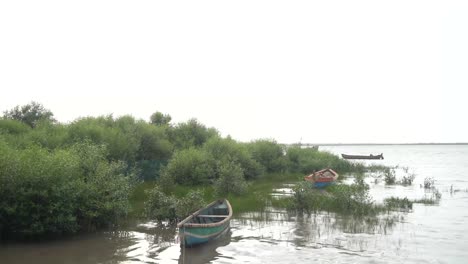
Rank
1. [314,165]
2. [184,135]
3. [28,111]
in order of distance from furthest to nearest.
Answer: [314,165] < [28,111] < [184,135]

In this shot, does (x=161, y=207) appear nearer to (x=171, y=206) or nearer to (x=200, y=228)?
(x=171, y=206)

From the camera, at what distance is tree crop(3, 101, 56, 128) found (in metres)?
47.3

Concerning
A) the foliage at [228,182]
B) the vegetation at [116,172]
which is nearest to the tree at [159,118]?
the vegetation at [116,172]

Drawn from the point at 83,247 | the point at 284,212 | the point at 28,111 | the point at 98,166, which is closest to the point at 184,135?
the point at 28,111

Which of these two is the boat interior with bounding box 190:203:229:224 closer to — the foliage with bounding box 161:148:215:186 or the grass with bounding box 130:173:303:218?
the grass with bounding box 130:173:303:218

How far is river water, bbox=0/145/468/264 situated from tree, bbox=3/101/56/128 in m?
34.0

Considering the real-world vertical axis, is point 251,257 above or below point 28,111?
below

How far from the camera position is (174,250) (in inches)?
607

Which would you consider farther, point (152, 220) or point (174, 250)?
point (152, 220)

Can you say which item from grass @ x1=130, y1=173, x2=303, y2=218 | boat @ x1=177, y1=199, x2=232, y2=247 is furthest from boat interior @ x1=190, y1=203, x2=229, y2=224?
grass @ x1=130, y1=173, x2=303, y2=218

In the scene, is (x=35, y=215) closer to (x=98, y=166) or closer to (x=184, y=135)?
(x=98, y=166)

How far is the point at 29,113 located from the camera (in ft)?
158

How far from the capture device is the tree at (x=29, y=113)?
4731cm

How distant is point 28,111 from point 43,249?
37691mm
